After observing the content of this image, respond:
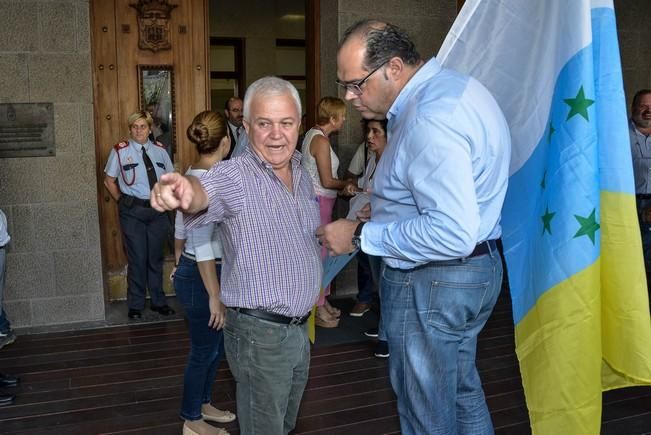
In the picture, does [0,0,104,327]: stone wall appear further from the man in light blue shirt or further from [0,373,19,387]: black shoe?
the man in light blue shirt

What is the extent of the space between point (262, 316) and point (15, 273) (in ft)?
10.7

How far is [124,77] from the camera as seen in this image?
16.4ft

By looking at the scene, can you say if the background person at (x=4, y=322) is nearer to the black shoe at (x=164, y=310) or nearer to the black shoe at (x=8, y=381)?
the black shoe at (x=8, y=381)

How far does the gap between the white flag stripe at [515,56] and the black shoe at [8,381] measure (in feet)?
9.46

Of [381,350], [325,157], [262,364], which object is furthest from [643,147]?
[262,364]

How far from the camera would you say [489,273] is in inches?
76.0

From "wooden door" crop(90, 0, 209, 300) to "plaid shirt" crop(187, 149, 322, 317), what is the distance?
3.19 m

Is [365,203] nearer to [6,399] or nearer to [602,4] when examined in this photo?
[602,4]

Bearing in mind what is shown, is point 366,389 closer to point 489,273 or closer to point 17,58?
point 489,273

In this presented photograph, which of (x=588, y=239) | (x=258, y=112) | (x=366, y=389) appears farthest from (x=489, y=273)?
(x=366, y=389)

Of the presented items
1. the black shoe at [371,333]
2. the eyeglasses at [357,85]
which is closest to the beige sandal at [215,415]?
the black shoe at [371,333]

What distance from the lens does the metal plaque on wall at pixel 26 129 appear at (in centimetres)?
437

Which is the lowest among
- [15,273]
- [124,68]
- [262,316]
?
[15,273]

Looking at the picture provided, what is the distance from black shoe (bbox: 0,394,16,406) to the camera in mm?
3408
